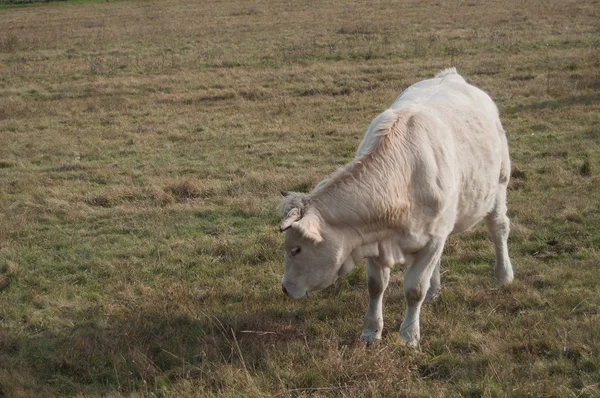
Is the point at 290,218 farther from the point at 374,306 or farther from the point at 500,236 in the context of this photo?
the point at 500,236

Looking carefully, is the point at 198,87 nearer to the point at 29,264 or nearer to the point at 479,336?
the point at 29,264

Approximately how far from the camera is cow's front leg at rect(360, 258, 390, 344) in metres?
5.50

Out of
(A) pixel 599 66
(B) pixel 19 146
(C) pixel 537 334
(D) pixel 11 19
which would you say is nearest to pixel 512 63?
(A) pixel 599 66

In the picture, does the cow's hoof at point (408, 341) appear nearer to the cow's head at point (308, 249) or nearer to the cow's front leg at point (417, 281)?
the cow's front leg at point (417, 281)

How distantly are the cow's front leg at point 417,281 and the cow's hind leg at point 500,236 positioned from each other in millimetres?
1539

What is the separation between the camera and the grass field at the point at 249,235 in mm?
5027

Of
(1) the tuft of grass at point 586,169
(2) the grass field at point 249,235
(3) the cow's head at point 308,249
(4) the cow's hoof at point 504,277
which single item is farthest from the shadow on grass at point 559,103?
(3) the cow's head at point 308,249

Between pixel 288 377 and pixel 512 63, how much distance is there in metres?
16.3

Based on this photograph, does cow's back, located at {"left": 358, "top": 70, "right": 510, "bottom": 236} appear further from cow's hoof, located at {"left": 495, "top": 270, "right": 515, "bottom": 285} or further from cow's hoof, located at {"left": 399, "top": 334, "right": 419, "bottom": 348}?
cow's hoof, located at {"left": 399, "top": 334, "right": 419, "bottom": 348}

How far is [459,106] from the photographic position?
6047 mm

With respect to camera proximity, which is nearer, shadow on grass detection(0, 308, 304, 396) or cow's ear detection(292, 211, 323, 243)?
cow's ear detection(292, 211, 323, 243)

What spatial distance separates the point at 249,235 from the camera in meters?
8.36

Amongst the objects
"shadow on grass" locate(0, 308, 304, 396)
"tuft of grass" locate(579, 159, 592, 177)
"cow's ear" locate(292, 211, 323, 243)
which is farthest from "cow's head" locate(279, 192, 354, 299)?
"tuft of grass" locate(579, 159, 592, 177)

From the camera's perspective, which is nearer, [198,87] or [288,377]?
[288,377]
